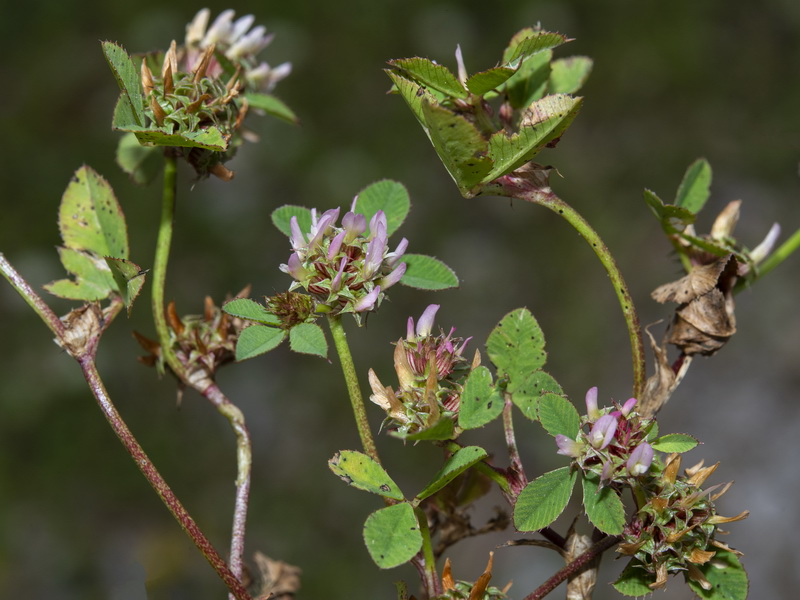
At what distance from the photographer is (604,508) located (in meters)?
0.79

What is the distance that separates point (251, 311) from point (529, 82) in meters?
0.48

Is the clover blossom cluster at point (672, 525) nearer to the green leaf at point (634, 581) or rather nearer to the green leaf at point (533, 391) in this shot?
the green leaf at point (634, 581)

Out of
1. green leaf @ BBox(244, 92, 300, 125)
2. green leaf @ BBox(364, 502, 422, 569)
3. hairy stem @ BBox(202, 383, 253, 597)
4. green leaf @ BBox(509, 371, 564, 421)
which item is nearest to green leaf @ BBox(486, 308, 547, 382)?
green leaf @ BBox(509, 371, 564, 421)

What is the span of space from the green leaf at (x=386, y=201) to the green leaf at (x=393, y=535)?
421 millimetres

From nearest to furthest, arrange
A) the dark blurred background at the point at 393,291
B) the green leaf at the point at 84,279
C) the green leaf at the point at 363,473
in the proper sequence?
the green leaf at the point at 363,473 → the green leaf at the point at 84,279 → the dark blurred background at the point at 393,291

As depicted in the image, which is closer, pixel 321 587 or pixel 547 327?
pixel 321 587

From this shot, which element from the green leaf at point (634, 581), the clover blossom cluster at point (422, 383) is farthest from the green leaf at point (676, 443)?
the clover blossom cluster at point (422, 383)

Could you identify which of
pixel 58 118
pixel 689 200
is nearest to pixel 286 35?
pixel 58 118

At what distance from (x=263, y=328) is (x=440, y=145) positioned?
1.00 ft

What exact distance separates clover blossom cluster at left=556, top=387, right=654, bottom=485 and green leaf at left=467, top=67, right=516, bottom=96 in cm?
36

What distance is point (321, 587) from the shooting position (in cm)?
373

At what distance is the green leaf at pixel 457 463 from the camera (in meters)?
0.76

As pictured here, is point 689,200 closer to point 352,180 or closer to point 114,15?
point 352,180

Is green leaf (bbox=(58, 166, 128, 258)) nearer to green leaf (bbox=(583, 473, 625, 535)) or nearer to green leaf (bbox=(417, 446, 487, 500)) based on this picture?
green leaf (bbox=(417, 446, 487, 500))
